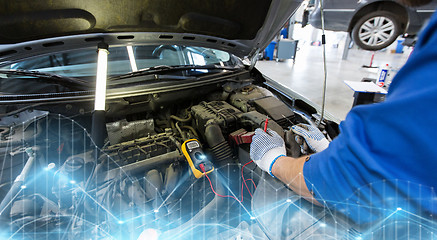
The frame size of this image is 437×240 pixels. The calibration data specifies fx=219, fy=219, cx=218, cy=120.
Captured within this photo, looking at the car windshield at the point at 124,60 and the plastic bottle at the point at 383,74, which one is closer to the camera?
the car windshield at the point at 124,60

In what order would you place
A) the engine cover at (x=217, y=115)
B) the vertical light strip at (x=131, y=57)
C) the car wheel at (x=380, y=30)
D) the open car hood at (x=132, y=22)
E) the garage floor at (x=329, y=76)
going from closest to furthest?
the open car hood at (x=132, y=22) < the engine cover at (x=217, y=115) < the vertical light strip at (x=131, y=57) < the car wheel at (x=380, y=30) < the garage floor at (x=329, y=76)

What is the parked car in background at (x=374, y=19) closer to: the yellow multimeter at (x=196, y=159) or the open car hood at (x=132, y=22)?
the open car hood at (x=132, y=22)

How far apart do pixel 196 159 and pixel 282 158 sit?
1.41 ft

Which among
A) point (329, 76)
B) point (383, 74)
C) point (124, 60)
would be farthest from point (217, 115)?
point (329, 76)

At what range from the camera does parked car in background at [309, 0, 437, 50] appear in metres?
2.69

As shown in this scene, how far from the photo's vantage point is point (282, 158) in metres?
0.92

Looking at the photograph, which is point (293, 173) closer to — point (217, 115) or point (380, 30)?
point (217, 115)

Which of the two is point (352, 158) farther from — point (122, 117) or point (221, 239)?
point (122, 117)

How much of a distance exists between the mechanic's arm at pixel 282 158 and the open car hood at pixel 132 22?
2.65 ft

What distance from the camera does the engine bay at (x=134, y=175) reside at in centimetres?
79

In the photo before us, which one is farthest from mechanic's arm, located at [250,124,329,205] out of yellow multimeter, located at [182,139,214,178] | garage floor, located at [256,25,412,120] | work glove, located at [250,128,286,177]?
garage floor, located at [256,25,412,120]

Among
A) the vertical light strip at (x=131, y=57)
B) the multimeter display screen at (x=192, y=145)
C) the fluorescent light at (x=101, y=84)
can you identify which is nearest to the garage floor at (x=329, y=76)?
the multimeter display screen at (x=192, y=145)

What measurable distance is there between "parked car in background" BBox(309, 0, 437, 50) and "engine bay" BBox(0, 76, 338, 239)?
6.52ft

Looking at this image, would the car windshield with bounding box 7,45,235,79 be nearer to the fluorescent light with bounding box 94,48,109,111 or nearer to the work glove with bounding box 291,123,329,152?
the fluorescent light with bounding box 94,48,109,111
